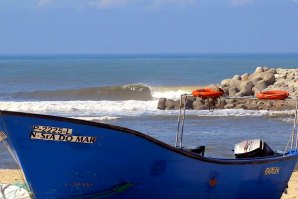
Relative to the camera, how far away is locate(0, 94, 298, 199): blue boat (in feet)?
25.5

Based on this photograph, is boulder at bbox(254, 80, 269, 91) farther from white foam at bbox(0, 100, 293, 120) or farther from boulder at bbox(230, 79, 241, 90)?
white foam at bbox(0, 100, 293, 120)

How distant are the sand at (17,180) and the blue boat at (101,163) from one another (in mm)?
3209

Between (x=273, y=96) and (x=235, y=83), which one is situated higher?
(x=273, y=96)

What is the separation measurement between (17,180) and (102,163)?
5064mm

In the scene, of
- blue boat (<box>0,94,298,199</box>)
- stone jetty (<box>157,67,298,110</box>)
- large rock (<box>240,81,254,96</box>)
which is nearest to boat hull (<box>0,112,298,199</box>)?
blue boat (<box>0,94,298,199</box>)

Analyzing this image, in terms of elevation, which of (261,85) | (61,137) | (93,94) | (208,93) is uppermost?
(208,93)

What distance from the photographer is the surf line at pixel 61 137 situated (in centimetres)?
776

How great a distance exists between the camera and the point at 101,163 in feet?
26.6

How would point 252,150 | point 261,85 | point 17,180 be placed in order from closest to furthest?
point 252,150
point 17,180
point 261,85

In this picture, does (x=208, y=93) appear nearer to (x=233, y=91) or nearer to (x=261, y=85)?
(x=233, y=91)

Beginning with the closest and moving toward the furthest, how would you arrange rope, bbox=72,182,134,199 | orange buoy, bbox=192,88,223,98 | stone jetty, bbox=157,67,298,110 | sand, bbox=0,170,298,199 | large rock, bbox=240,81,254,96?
rope, bbox=72,182,134,199 < orange buoy, bbox=192,88,223,98 < sand, bbox=0,170,298,199 < stone jetty, bbox=157,67,298,110 < large rock, bbox=240,81,254,96

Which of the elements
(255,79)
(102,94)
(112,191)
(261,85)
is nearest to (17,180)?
(112,191)

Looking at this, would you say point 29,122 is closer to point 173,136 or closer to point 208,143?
point 208,143

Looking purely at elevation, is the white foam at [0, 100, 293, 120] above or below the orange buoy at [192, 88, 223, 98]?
below
